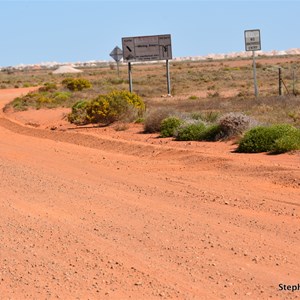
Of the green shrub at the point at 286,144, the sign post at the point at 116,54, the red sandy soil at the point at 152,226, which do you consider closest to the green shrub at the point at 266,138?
the green shrub at the point at 286,144

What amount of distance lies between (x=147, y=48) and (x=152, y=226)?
94.0 ft

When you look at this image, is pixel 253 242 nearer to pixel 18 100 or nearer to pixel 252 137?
pixel 252 137

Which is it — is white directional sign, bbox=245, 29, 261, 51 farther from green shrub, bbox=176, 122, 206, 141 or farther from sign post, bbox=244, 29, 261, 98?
green shrub, bbox=176, 122, 206, 141

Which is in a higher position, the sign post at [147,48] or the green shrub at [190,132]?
the sign post at [147,48]

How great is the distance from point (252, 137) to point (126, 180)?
4.29 m

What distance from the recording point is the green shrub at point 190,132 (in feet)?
70.0

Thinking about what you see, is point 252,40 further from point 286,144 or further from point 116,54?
point 286,144

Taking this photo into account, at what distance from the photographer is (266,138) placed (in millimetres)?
17359

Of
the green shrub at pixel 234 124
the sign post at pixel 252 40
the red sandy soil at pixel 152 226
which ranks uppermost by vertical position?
the sign post at pixel 252 40

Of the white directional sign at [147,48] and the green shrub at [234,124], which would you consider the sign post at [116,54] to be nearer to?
the white directional sign at [147,48]

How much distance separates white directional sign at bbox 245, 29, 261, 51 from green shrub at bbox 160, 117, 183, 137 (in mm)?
13686

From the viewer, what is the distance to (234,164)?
1562 cm

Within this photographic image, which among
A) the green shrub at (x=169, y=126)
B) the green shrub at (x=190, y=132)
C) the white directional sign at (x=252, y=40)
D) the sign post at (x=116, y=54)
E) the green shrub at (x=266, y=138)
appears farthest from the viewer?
the sign post at (x=116, y=54)

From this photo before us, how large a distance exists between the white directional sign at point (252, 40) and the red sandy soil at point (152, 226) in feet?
58.2
